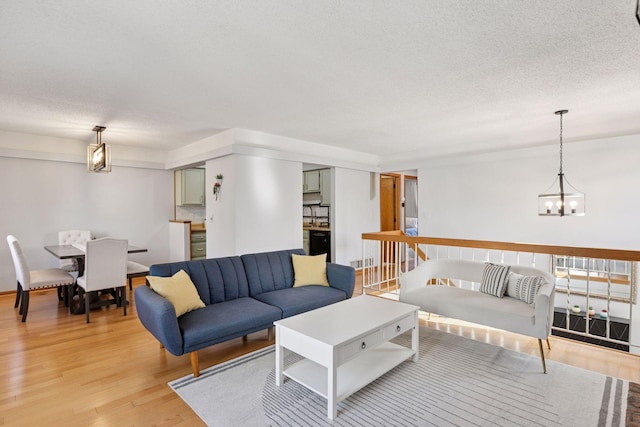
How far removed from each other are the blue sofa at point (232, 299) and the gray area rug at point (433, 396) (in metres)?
0.34

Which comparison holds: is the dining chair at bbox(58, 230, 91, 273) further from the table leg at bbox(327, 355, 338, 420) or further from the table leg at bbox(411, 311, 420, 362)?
the table leg at bbox(411, 311, 420, 362)

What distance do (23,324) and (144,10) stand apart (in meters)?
3.89

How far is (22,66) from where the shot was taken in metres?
2.66

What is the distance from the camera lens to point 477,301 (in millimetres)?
3023

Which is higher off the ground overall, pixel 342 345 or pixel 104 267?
pixel 104 267

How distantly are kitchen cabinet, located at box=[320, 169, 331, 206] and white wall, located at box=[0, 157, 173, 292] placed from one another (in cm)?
317

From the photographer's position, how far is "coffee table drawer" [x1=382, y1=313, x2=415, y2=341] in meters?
2.43

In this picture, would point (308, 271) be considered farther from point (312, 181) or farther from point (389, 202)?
point (389, 202)

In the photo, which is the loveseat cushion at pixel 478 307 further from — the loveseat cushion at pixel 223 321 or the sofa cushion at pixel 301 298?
the loveseat cushion at pixel 223 321

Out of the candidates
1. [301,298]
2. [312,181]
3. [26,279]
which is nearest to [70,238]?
[26,279]

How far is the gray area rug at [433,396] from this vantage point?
6.59 feet

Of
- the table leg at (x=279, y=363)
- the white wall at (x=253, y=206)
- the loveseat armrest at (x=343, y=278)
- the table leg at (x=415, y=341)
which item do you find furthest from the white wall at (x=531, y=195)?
the table leg at (x=279, y=363)

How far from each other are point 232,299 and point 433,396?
2009 mm

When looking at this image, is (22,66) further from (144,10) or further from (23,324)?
(23,324)
